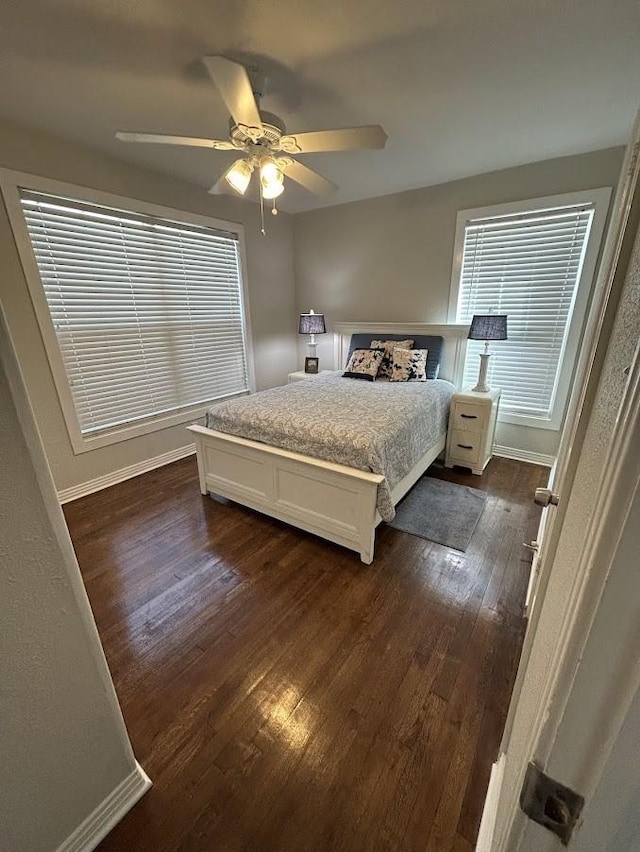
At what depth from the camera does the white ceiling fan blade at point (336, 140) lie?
1631mm

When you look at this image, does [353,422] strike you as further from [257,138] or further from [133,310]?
[133,310]

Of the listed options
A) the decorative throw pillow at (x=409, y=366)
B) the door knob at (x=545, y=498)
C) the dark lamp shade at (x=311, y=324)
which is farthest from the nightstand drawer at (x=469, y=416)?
the door knob at (x=545, y=498)

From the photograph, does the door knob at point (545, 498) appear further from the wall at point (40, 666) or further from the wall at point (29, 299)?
the wall at point (29, 299)

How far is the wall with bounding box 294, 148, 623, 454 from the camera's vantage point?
2.73m

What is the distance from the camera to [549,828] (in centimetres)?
35

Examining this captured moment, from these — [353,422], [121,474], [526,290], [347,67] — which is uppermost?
[347,67]

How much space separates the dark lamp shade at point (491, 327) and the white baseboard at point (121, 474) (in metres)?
2.95

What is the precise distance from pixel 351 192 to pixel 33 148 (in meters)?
2.51

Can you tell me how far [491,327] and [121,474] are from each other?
11.1ft

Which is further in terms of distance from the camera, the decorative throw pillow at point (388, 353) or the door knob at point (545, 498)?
the decorative throw pillow at point (388, 353)

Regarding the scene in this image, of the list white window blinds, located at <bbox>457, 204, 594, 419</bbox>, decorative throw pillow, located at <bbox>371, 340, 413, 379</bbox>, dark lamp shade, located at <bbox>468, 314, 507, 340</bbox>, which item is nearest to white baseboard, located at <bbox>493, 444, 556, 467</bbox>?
white window blinds, located at <bbox>457, 204, 594, 419</bbox>

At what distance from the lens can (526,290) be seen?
300 cm

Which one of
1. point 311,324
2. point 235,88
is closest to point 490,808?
point 235,88

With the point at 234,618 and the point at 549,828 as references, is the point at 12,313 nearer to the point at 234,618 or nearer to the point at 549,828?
the point at 234,618
